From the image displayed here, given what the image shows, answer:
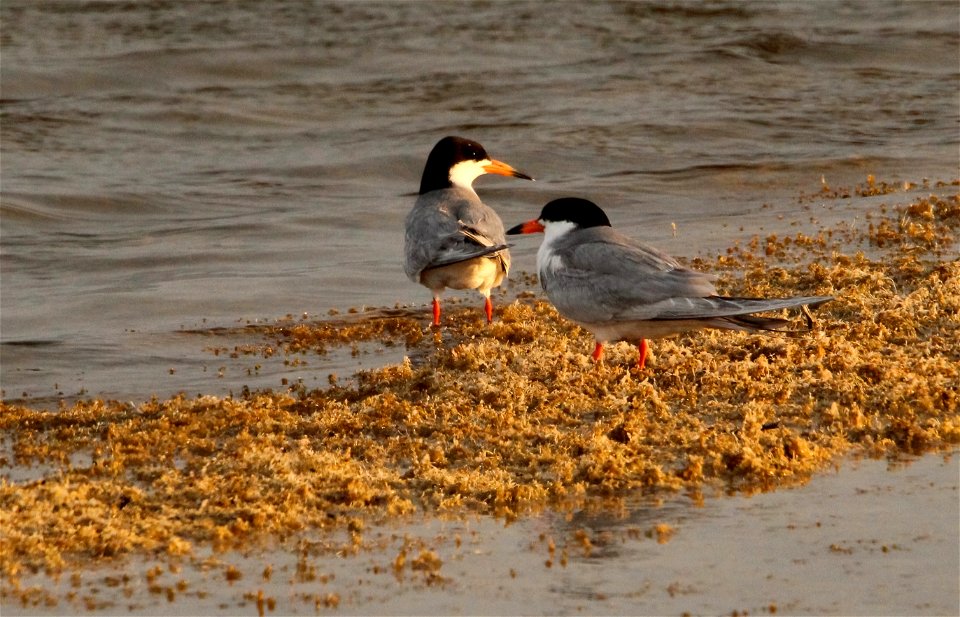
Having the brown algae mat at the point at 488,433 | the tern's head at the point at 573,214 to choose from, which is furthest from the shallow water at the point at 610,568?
the tern's head at the point at 573,214

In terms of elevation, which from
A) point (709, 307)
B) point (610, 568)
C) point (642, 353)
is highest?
point (709, 307)

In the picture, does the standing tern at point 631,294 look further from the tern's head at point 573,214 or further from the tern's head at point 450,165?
the tern's head at point 450,165

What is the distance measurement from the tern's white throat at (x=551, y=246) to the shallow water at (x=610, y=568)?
219cm

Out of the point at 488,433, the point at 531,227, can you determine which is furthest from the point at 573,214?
the point at 488,433

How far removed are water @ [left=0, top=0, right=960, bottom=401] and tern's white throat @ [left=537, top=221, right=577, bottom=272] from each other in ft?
3.77

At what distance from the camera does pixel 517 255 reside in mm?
10359

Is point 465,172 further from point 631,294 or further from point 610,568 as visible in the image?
point 610,568

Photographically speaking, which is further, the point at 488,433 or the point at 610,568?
the point at 488,433

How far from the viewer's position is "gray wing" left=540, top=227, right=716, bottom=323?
6199 mm

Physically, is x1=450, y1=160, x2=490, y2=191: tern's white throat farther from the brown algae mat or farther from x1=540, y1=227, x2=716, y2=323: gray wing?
x1=540, y1=227, x2=716, y2=323: gray wing

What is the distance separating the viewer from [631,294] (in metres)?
6.25

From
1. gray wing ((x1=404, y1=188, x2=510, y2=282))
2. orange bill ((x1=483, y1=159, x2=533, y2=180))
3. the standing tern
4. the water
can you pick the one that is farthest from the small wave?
the standing tern

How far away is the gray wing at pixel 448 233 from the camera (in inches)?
314

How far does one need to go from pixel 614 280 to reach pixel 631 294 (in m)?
0.14
